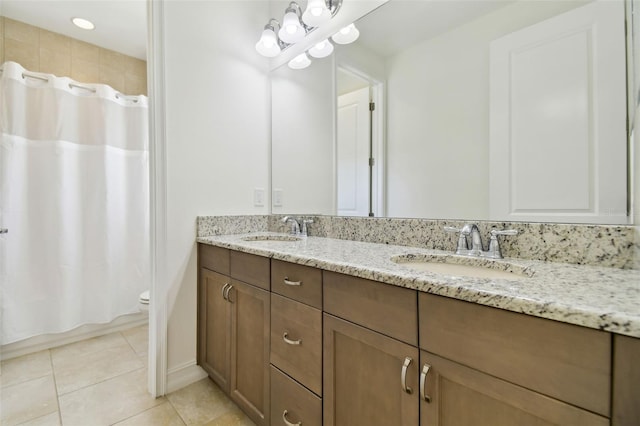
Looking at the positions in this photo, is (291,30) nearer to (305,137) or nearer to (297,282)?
(305,137)

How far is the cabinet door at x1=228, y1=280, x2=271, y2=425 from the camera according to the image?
114 centimetres

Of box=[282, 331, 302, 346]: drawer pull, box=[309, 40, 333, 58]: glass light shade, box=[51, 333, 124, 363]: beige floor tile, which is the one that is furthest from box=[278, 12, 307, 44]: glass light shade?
box=[51, 333, 124, 363]: beige floor tile

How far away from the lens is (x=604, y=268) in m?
0.80

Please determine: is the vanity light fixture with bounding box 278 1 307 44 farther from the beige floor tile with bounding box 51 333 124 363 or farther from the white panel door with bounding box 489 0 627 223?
the beige floor tile with bounding box 51 333 124 363

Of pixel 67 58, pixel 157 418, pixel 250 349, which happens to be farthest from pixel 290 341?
pixel 67 58

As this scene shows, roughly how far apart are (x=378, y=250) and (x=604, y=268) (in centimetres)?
67

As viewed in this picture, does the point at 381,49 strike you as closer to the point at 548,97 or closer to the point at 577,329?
the point at 548,97

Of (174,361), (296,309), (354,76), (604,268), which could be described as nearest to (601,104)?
(604,268)

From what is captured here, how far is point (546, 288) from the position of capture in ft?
1.92

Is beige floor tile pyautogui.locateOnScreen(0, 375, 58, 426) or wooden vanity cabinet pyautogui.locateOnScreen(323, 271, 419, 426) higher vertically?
wooden vanity cabinet pyautogui.locateOnScreen(323, 271, 419, 426)

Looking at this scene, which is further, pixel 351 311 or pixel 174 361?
pixel 174 361

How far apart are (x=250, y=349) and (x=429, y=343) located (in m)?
0.85

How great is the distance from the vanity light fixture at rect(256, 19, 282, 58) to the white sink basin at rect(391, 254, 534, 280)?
1568mm

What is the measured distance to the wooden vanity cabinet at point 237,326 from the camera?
1.16 metres
